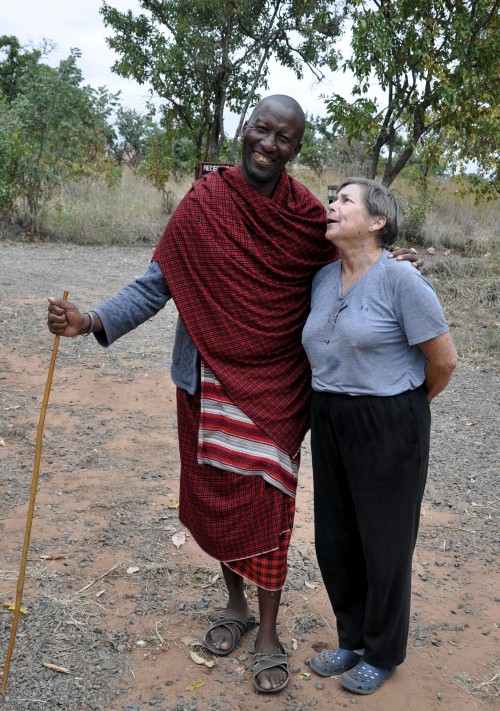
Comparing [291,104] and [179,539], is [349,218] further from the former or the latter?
[179,539]

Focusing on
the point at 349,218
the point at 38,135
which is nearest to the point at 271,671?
the point at 349,218

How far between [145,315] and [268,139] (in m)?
0.64

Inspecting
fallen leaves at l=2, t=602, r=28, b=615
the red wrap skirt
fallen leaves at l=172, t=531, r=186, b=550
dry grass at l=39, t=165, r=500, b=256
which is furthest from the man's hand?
dry grass at l=39, t=165, r=500, b=256

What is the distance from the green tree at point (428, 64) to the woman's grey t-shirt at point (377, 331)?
5.85 metres

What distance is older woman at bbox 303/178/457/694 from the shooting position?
2.11 meters

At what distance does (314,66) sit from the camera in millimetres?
11578

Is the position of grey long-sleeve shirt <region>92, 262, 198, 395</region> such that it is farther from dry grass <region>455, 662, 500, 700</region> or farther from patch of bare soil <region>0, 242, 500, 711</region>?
dry grass <region>455, 662, 500, 700</region>

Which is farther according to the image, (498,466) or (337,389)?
(498,466)

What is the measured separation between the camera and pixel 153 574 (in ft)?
9.94

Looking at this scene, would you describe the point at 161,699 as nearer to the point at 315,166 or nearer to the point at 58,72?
the point at 58,72

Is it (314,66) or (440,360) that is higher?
(314,66)

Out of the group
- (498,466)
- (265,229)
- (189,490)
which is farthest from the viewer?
(498,466)

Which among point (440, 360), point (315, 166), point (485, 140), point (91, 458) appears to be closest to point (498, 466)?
point (91, 458)

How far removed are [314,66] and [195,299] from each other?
402 inches
